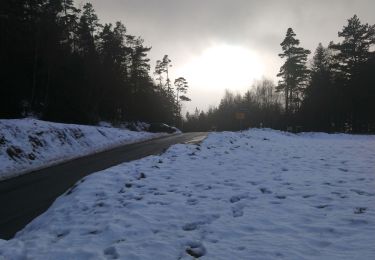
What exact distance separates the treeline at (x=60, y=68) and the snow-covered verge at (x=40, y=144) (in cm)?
879

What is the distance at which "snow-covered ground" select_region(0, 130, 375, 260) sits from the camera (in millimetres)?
5285

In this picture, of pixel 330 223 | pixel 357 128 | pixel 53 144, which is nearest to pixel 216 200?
pixel 330 223

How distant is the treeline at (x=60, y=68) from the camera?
34.2m

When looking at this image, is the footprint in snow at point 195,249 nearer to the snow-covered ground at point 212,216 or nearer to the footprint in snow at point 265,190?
the snow-covered ground at point 212,216

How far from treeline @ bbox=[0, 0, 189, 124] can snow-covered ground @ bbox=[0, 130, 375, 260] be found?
2443 cm

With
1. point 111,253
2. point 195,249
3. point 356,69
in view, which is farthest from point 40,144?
point 356,69

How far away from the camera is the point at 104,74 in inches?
1796

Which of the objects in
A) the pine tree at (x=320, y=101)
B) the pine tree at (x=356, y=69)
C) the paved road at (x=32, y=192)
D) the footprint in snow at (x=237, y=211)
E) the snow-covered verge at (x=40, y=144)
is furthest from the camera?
the pine tree at (x=320, y=101)

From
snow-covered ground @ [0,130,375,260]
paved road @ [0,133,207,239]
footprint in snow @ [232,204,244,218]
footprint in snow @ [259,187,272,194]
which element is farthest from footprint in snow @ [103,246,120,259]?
footprint in snow @ [259,187,272,194]

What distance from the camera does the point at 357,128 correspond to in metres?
49.2

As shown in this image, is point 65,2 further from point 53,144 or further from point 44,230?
point 44,230

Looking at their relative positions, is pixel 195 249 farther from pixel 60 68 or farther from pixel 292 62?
pixel 292 62

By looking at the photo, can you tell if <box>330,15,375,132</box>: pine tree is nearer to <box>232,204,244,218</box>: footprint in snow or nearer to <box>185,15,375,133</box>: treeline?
<box>185,15,375,133</box>: treeline

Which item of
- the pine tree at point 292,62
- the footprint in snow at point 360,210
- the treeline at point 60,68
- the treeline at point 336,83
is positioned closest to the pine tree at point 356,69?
the treeline at point 336,83
